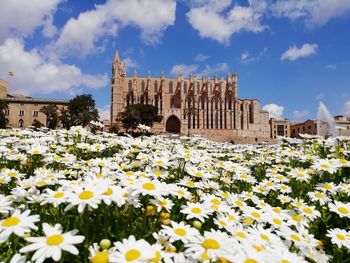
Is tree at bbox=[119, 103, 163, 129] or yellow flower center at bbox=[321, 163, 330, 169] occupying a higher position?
tree at bbox=[119, 103, 163, 129]

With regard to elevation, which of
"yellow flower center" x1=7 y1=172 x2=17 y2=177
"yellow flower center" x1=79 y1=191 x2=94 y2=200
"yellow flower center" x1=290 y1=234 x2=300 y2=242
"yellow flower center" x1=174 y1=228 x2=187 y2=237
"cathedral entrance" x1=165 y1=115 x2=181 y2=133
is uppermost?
"cathedral entrance" x1=165 y1=115 x2=181 y2=133

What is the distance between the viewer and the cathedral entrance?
95250 millimetres

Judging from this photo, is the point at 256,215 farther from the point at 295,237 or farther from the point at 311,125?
the point at 311,125

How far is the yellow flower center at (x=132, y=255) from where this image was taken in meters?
1.58

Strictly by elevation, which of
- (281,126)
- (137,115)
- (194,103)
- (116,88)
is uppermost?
(116,88)

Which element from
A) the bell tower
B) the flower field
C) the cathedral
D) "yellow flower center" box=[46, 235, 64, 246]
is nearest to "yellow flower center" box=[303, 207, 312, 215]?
the flower field

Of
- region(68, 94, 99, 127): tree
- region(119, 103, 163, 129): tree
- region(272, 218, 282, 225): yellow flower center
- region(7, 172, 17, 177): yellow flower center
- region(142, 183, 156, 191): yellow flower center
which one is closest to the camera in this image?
region(142, 183, 156, 191): yellow flower center

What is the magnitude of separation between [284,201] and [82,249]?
2611mm

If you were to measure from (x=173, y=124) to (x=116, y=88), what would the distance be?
21950mm

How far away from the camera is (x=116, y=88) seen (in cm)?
9756

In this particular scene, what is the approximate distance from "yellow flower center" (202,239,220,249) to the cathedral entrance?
93243 mm

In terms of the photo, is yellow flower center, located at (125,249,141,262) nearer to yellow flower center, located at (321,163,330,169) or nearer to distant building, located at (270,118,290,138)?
yellow flower center, located at (321,163,330,169)

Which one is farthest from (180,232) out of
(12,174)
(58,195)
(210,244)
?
(12,174)

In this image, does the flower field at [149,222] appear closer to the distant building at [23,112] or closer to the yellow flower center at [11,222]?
the yellow flower center at [11,222]
